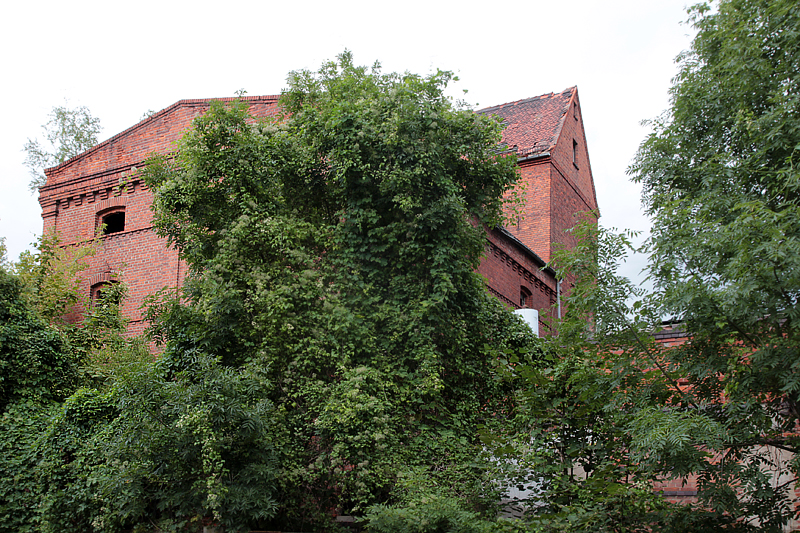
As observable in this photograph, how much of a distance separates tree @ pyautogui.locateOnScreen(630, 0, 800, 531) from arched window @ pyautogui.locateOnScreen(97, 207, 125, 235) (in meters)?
15.1

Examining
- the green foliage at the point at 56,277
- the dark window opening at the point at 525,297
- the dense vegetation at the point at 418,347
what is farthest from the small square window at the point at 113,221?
the dark window opening at the point at 525,297

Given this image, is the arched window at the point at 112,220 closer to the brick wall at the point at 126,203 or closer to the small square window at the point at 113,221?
the small square window at the point at 113,221

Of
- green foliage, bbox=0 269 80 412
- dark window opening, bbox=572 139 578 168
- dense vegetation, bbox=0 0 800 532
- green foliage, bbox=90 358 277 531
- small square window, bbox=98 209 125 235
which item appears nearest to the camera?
dense vegetation, bbox=0 0 800 532

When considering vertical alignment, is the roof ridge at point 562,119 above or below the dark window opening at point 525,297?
above

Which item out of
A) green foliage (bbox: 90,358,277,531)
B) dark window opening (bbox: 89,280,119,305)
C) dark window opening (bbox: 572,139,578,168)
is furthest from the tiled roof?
green foliage (bbox: 90,358,277,531)

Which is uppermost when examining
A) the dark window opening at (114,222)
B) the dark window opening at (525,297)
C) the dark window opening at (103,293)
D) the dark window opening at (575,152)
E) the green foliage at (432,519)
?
the dark window opening at (575,152)

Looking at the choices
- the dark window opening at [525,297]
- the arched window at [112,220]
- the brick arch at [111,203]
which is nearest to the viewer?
the brick arch at [111,203]

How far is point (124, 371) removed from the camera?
9836 mm

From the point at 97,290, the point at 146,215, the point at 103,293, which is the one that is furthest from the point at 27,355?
the point at 146,215

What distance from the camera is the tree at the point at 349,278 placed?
9.94 meters

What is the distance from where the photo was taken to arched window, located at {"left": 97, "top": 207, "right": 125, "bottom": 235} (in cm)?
1808

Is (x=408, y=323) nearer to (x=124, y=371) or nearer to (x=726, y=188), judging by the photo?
(x=124, y=371)

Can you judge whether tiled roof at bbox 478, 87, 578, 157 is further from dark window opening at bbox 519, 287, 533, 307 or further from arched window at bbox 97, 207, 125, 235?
arched window at bbox 97, 207, 125, 235

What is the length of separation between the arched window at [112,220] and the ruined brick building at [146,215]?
3cm
